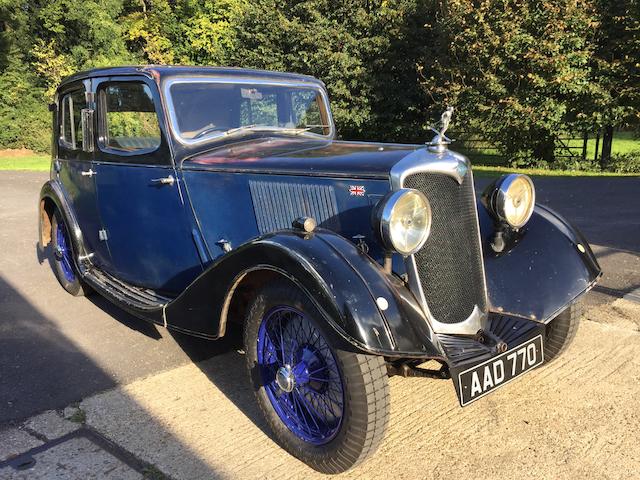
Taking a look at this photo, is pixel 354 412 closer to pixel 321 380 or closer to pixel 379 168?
pixel 321 380

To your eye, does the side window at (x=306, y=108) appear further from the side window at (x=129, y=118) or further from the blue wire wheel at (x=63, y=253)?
the blue wire wheel at (x=63, y=253)

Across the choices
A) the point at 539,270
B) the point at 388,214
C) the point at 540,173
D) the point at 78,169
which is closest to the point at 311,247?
the point at 388,214

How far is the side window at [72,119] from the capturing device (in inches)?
169

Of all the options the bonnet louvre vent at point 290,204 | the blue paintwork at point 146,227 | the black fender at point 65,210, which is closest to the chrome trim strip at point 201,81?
the blue paintwork at point 146,227

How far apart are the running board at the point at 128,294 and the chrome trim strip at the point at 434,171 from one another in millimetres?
1594

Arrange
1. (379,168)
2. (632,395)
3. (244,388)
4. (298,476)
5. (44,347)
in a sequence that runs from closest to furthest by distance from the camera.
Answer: (298,476) → (379,168) → (632,395) → (244,388) → (44,347)

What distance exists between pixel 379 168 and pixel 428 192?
285 millimetres

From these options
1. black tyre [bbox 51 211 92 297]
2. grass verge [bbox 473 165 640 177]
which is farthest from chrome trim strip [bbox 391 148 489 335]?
grass verge [bbox 473 165 640 177]

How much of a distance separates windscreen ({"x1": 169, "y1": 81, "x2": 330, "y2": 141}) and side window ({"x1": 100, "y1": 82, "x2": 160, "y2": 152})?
8.8 inches

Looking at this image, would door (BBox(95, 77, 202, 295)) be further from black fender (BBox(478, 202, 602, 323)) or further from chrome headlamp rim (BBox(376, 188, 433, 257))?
black fender (BBox(478, 202, 602, 323))

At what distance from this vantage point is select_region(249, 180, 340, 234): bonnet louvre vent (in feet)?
9.21

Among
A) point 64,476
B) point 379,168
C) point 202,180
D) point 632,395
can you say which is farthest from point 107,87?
point 632,395

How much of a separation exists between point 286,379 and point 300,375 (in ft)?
0.24

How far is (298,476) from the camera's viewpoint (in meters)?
2.43
